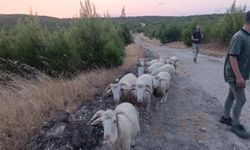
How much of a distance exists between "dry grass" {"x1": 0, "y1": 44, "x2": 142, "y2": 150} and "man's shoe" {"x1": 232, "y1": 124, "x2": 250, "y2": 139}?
4099 mm

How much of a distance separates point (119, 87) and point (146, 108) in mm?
971

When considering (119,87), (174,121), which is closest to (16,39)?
(119,87)

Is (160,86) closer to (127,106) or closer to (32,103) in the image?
(127,106)

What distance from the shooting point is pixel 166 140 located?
23.0 ft

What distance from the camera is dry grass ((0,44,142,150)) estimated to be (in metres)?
6.95

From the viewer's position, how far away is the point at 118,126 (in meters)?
5.84

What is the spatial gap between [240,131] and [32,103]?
5.10 metres

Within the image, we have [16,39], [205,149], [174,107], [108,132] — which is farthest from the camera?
[16,39]

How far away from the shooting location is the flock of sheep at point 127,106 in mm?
5541

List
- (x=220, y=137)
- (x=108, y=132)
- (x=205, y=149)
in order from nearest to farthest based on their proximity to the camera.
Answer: (x=108, y=132), (x=205, y=149), (x=220, y=137)

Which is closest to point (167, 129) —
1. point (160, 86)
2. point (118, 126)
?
point (160, 86)

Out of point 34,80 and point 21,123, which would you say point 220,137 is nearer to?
point 21,123

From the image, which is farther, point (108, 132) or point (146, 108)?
point (146, 108)

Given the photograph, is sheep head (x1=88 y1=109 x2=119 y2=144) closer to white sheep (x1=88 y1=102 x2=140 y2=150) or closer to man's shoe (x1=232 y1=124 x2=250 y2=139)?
white sheep (x1=88 y1=102 x2=140 y2=150)
